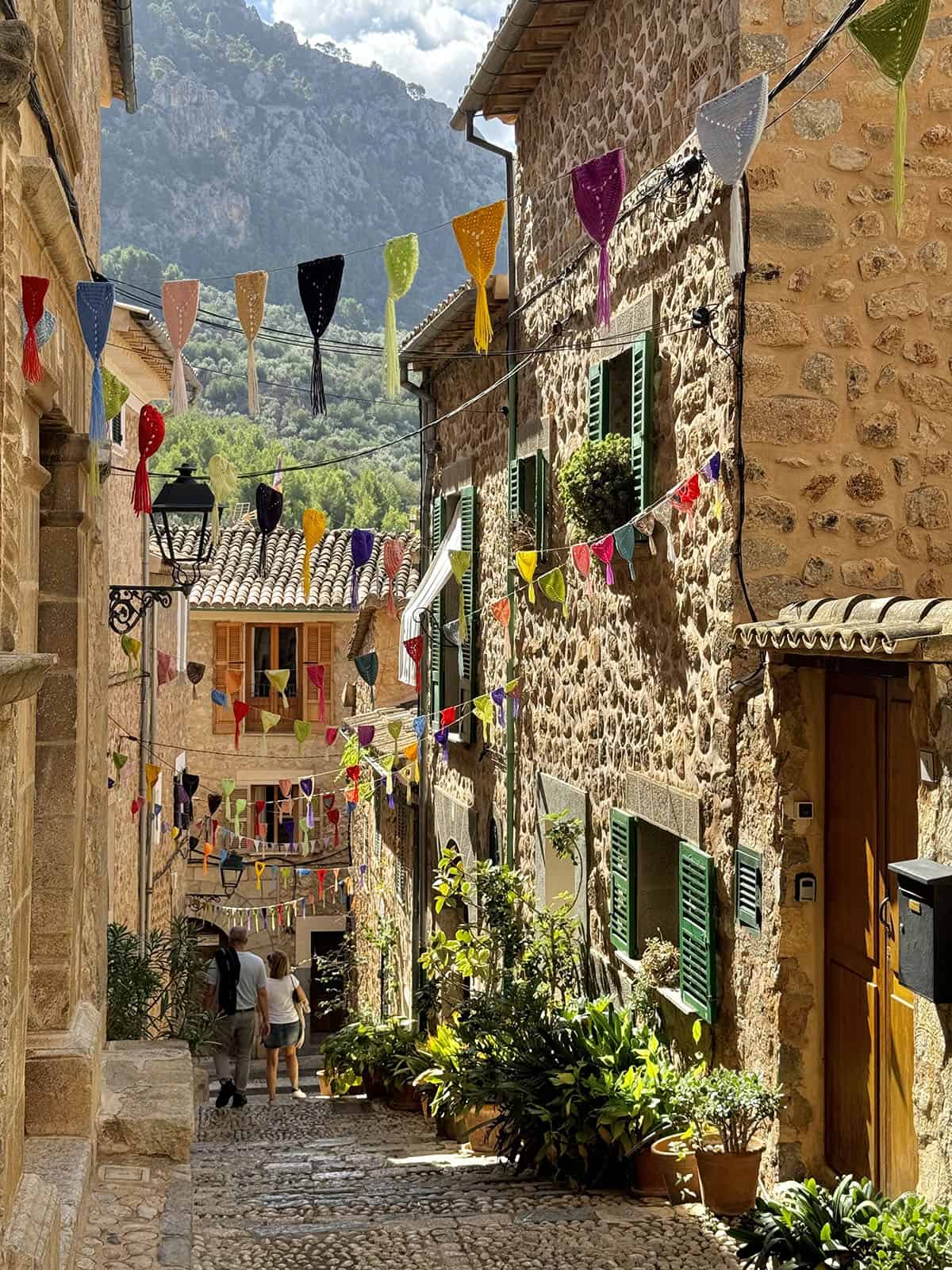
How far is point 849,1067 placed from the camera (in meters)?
5.60

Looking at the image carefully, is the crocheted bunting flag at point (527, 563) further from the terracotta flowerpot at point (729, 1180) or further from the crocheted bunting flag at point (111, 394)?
the terracotta flowerpot at point (729, 1180)

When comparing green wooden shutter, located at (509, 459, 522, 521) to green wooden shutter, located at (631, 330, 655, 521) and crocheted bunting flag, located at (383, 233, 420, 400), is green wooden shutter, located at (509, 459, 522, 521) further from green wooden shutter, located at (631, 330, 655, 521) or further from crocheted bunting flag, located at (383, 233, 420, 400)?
crocheted bunting flag, located at (383, 233, 420, 400)

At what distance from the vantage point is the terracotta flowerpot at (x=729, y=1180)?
571 centimetres

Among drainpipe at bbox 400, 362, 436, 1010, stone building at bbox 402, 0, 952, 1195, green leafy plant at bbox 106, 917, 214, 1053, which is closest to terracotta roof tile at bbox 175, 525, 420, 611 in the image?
drainpipe at bbox 400, 362, 436, 1010

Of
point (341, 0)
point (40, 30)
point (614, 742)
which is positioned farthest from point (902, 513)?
point (341, 0)

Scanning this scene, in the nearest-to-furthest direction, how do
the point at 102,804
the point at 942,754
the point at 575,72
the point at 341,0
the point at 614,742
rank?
the point at 942,754, the point at 102,804, the point at 614,742, the point at 575,72, the point at 341,0

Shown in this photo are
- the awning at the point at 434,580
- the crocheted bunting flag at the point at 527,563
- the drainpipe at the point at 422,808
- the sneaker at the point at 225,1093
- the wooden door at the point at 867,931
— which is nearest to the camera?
the wooden door at the point at 867,931

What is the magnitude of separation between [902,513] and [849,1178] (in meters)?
2.90

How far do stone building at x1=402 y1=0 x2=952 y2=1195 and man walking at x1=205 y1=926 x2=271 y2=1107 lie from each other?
3760 mm

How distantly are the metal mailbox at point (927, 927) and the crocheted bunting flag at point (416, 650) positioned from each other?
29.4ft

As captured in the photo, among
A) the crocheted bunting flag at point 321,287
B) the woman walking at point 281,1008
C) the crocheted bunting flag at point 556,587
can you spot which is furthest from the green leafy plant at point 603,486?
the woman walking at point 281,1008

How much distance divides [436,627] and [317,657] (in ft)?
32.8

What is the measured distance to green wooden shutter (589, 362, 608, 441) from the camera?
8008mm

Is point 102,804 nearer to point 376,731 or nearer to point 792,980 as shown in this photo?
point 792,980
